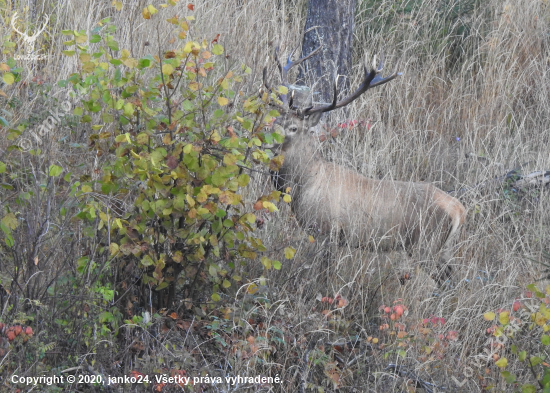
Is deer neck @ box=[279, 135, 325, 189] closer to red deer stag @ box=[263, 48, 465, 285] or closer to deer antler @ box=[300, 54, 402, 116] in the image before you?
red deer stag @ box=[263, 48, 465, 285]

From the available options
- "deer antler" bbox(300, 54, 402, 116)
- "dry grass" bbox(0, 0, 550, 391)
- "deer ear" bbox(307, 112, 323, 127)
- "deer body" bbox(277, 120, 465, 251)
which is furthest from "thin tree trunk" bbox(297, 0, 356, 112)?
"deer body" bbox(277, 120, 465, 251)

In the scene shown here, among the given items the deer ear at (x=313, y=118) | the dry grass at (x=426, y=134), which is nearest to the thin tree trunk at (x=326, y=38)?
the dry grass at (x=426, y=134)

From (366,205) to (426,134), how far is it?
1529mm

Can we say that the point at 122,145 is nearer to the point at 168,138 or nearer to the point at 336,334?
the point at 168,138

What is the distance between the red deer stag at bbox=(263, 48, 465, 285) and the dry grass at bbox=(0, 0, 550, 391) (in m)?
0.15

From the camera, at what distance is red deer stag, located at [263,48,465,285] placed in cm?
464

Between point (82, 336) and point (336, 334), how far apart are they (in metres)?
1.35

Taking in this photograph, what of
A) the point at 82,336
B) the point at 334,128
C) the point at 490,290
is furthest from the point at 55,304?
the point at 334,128

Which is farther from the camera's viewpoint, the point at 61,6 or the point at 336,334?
the point at 61,6

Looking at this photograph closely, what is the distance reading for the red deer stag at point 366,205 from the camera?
4.64 m

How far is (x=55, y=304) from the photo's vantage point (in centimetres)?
319

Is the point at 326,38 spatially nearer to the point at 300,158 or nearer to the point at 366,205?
the point at 300,158

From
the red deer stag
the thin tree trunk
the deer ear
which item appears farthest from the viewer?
the thin tree trunk

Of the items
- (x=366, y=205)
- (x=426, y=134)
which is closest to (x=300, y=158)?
(x=366, y=205)
